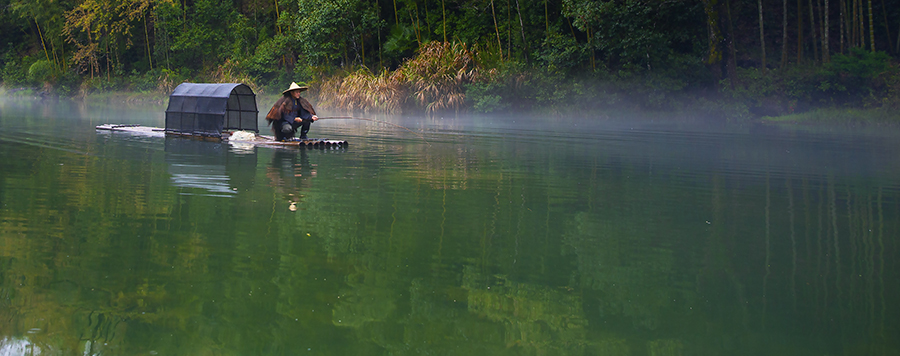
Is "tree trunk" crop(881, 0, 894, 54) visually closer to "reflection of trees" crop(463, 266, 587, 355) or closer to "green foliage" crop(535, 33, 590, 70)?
"green foliage" crop(535, 33, 590, 70)

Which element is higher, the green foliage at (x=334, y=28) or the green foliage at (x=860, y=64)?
the green foliage at (x=334, y=28)

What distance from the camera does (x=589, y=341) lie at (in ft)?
12.2

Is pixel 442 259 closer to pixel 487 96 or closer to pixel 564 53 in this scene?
pixel 564 53

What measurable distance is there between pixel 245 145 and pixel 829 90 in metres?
16.1

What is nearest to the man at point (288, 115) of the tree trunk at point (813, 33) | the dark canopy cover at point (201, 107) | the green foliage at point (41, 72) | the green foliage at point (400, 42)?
→ the dark canopy cover at point (201, 107)

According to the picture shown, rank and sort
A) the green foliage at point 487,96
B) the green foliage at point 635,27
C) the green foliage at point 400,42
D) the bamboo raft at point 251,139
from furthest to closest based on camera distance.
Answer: the green foliage at point 400,42 < the green foliage at point 487,96 < the green foliage at point 635,27 < the bamboo raft at point 251,139

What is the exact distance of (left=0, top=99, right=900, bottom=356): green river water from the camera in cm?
374

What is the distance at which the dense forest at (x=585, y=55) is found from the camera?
70.4 feet

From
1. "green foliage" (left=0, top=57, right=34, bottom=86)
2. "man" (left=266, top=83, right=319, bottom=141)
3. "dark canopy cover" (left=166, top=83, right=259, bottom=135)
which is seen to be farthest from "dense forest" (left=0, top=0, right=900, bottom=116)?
"green foliage" (left=0, top=57, right=34, bottom=86)

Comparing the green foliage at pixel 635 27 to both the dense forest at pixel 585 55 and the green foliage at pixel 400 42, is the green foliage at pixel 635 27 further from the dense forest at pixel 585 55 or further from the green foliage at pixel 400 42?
the green foliage at pixel 400 42

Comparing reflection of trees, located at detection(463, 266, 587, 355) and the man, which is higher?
the man

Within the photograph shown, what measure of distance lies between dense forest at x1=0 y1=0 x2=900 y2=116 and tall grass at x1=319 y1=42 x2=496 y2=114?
1.5 inches

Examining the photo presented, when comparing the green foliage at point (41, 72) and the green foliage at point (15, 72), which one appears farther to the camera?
the green foliage at point (15, 72)

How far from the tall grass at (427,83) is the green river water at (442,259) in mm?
14940
